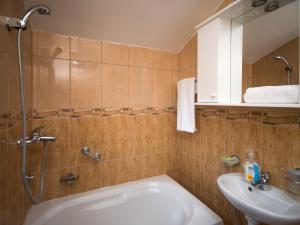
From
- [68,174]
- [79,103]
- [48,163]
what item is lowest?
[68,174]

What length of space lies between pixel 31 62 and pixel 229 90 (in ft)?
5.53

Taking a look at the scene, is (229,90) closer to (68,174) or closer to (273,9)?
(273,9)

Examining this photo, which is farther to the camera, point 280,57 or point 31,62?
point 31,62

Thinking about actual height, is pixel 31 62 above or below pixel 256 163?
above

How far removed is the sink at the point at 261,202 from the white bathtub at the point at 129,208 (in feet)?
1.04

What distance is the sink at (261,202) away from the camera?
800 millimetres

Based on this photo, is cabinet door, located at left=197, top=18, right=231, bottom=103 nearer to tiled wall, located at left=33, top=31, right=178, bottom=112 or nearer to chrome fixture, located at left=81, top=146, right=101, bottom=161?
tiled wall, located at left=33, top=31, right=178, bottom=112

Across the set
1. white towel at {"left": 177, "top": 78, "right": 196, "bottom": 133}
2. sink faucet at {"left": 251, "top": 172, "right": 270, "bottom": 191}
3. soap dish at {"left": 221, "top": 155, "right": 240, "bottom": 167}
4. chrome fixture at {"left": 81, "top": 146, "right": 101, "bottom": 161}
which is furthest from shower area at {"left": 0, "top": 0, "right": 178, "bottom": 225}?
sink faucet at {"left": 251, "top": 172, "right": 270, "bottom": 191}

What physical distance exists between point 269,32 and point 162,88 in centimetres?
117

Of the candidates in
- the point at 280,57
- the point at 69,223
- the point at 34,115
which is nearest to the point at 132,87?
the point at 34,115

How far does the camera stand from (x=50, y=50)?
1.46 meters

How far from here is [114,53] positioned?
173 cm

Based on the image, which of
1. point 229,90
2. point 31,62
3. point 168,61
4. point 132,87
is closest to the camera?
point 229,90

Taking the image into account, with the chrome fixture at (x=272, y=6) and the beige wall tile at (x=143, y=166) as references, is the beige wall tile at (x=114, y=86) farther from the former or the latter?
the chrome fixture at (x=272, y=6)
